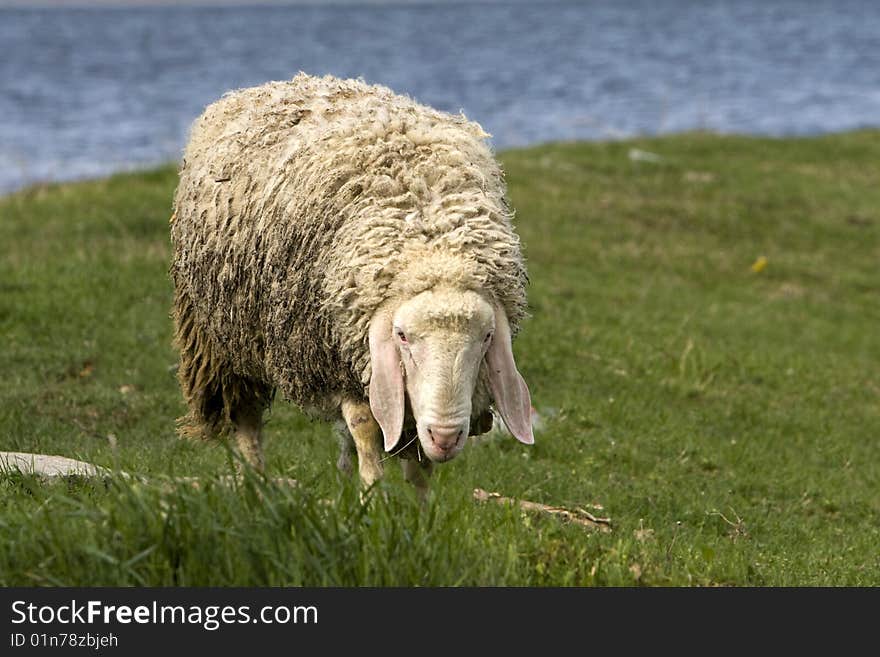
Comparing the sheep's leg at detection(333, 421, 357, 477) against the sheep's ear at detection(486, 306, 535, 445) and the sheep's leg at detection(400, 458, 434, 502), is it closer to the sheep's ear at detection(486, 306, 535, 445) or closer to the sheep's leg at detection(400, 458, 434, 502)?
the sheep's leg at detection(400, 458, 434, 502)

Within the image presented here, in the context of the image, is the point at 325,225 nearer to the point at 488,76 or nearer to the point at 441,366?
the point at 441,366

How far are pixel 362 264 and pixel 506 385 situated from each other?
2.33 ft

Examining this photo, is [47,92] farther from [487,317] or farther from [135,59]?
[487,317]

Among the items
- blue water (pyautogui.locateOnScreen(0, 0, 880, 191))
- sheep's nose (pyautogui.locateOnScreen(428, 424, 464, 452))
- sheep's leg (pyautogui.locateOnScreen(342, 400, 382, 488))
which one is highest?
sheep's nose (pyautogui.locateOnScreen(428, 424, 464, 452))

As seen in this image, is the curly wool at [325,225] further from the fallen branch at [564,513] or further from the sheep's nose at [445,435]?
the fallen branch at [564,513]

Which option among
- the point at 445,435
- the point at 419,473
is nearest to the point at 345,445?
the point at 419,473

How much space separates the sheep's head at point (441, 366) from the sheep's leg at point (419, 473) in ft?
2.13

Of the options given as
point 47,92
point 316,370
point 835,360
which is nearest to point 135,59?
point 47,92

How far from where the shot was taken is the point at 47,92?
3847cm

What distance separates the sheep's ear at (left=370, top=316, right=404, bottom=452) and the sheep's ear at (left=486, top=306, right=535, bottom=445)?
1.20ft

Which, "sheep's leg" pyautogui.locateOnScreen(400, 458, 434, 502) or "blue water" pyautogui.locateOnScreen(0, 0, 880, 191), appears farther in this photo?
"blue water" pyautogui.locateOnScreen(0, 0, 880, 191)

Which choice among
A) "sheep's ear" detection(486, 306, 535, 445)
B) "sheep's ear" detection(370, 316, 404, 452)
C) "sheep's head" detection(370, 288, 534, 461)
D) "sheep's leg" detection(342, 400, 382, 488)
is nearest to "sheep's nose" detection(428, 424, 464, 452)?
"sheep's head" detection(370, 288, 534, 461)

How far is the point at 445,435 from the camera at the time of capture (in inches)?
170

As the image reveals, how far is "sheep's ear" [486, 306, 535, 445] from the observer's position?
4660mm
